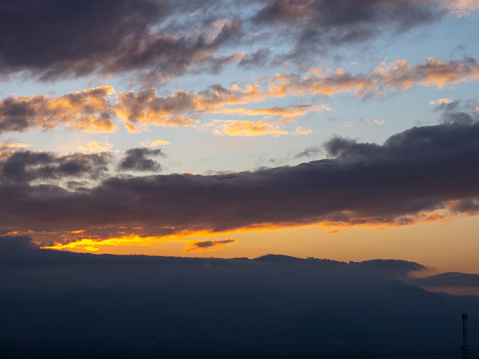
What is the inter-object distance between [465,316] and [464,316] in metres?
0.46

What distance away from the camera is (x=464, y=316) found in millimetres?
181375

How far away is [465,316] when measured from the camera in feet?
596
